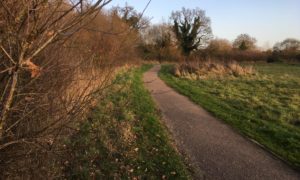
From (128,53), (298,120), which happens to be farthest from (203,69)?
(128,53)

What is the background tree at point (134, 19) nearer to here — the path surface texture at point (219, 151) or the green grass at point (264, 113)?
the path surface texture at point (219, 151)

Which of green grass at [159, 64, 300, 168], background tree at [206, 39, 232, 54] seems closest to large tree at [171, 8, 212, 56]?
background tree at [206, 39, 232, 54]

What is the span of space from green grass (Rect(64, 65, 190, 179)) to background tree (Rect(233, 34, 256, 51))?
179 feet

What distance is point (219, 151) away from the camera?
6121 millimetres

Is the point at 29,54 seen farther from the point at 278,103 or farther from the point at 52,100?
the point at 278,103

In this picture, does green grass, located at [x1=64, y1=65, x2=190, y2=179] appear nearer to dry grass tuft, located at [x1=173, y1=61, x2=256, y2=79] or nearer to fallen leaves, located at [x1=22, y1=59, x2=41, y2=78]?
fallen leaves, located at [x1=22, y1=59, x2=41, y2=78]

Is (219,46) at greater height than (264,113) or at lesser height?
greater

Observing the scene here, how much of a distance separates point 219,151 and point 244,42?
5671 cm

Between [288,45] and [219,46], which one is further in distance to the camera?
[219,46]

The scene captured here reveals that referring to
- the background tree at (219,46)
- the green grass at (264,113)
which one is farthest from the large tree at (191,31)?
the green grass at (264,113)

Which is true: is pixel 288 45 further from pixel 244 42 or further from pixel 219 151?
pixel 219 151

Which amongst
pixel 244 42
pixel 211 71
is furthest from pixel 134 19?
pixel 244 42

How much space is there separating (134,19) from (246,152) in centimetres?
492

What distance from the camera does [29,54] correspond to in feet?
6.76
